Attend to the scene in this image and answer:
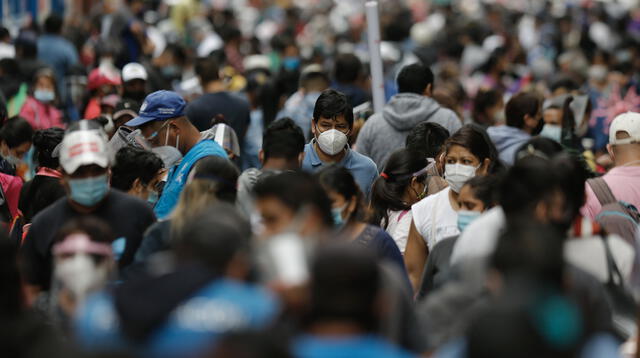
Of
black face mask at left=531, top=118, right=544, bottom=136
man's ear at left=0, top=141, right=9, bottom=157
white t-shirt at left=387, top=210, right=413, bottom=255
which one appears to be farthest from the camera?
black face mask at left=531, top=118, right=544, bottom=136

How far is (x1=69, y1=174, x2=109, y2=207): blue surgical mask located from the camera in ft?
19.9

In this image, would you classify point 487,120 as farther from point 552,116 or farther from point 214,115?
point 214,115

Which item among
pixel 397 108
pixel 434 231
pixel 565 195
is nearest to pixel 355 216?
pixel 434 231

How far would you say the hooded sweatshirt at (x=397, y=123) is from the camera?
9602 millimetres

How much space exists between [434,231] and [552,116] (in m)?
4.10

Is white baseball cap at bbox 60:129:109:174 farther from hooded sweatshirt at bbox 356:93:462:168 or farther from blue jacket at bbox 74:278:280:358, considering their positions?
hooded sweatshirt at bbox 356:93:462:168

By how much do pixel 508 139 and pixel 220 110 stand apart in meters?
2.64

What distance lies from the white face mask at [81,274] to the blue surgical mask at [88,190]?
0.91 m

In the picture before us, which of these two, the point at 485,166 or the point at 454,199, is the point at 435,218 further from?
the point at 485,166

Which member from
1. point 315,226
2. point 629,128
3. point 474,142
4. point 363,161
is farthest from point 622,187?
point 315,226

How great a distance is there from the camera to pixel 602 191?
7.73 meters

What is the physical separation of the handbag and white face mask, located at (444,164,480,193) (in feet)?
5.54

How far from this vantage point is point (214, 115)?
10.8 meters

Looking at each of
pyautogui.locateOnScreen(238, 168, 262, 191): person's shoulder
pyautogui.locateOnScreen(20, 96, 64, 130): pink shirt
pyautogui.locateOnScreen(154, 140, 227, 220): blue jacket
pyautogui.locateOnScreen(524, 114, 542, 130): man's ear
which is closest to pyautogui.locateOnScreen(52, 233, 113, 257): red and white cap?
pyautogui.locateOnScreen(238, 168, 262, 191): person's shoulder
